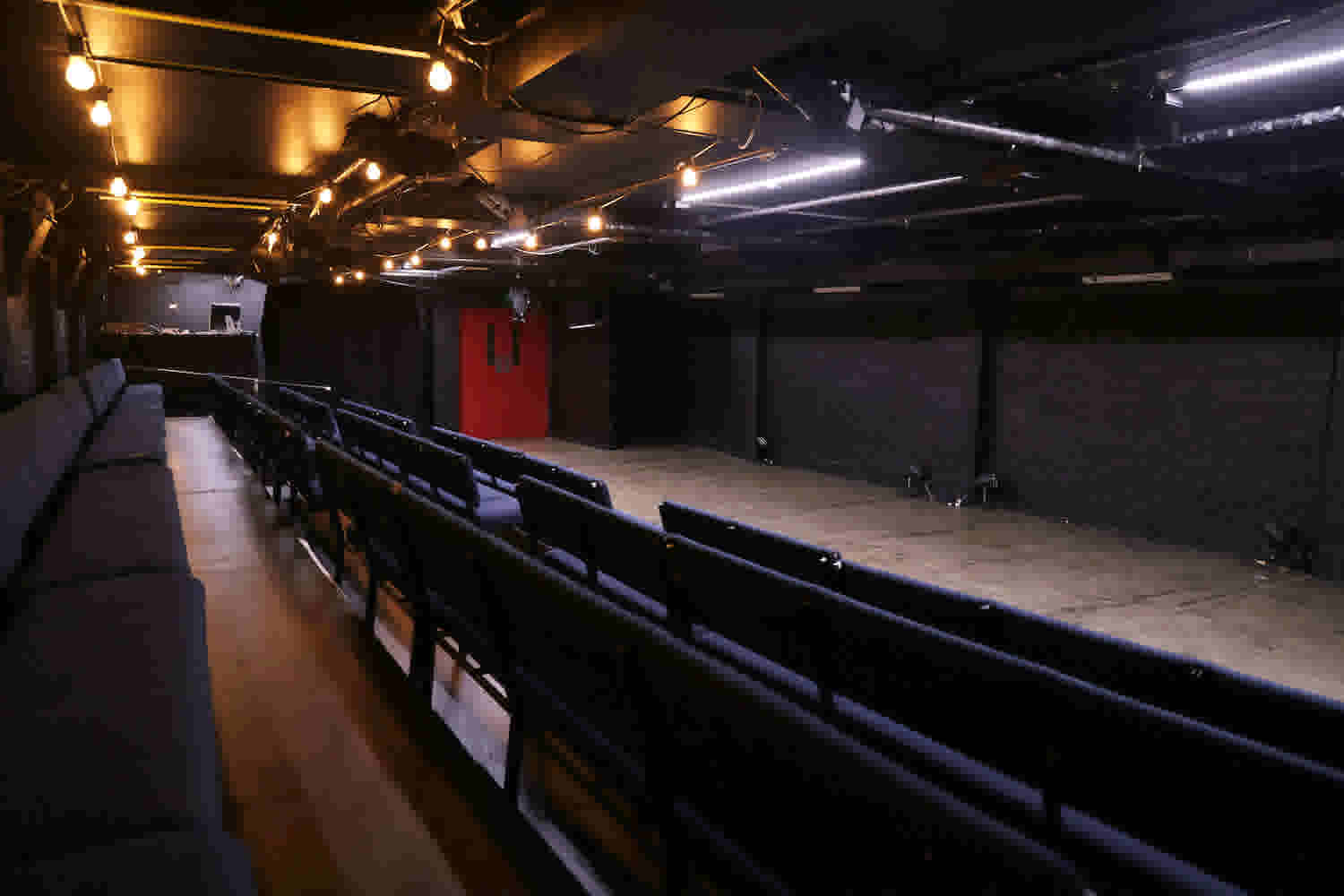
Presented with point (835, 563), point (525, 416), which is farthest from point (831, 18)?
point (525, 416)

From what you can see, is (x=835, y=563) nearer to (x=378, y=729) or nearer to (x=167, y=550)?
(x=378, y=729)

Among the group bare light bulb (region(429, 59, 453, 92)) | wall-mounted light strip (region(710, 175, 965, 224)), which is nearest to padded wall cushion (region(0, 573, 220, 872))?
bare light bulb (region(429, 59, 453, 92))

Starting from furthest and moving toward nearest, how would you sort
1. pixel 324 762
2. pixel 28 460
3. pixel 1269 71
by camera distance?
pixel 1269 71, pixel 28 460, pixel 324 762

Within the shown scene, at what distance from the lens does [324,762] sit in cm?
262

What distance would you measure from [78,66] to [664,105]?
2.40 metres

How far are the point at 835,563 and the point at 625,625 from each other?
5.34ft

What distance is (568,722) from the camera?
7.21ft

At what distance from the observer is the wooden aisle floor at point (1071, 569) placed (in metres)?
5.27

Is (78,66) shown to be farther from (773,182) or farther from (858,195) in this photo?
(858,195)

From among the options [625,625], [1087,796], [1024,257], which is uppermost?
[1024,257]

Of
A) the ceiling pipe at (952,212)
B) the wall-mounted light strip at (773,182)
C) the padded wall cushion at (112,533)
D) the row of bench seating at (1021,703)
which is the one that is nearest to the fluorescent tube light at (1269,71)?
the wall-mounted light strip at (773,182)

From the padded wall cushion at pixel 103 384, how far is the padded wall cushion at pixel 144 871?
7.73 metres

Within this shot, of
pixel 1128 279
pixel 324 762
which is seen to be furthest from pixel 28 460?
pixel 1128 279

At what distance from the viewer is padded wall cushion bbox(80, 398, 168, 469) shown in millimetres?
5469
